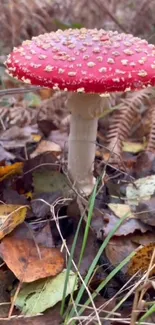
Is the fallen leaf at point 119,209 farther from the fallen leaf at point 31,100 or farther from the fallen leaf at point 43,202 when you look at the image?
the fallen leaf at point 31,100

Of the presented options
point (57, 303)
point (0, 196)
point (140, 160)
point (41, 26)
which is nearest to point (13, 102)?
point (41, 26)

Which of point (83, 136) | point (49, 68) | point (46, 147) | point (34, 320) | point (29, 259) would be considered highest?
point (49, 68)

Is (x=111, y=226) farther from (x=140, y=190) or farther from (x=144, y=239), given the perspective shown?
(x=140, y=190)

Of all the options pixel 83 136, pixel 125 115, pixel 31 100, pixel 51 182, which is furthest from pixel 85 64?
pixel 31 100

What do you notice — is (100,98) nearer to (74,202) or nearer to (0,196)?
(74,202)

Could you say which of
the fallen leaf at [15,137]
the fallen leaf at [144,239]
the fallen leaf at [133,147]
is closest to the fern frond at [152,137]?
the fallen leaf at [133,147]
